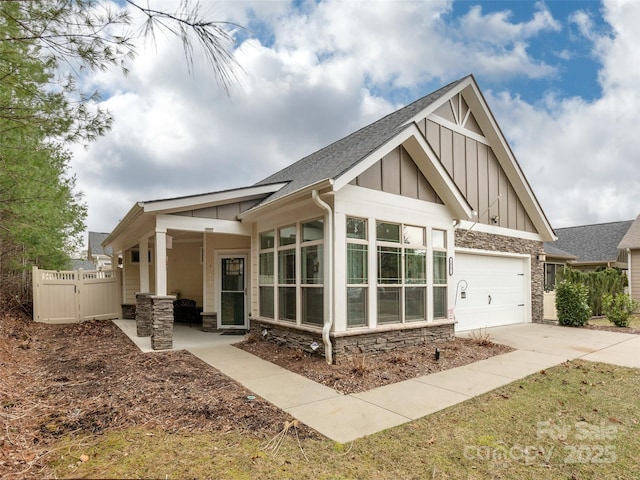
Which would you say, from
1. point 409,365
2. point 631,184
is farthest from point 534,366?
point 631,184

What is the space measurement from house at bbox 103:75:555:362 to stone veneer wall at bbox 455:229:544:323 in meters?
0.06

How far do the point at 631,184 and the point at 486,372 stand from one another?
2313cm

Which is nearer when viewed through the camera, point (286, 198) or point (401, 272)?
point (286, 198)

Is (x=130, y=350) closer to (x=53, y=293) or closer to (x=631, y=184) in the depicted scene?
(x=53, y=293)

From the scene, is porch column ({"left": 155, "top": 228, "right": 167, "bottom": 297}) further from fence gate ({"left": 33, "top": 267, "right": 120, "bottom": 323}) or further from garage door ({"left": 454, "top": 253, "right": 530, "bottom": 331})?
garage door ({"left": 454, "top": 253, "right": 530, "bottom": 331})

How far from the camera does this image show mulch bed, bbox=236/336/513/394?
5559mm

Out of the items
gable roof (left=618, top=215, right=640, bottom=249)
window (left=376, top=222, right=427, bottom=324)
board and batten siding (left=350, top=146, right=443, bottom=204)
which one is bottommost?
window (left=376, top=222, right=427, bottom=324)

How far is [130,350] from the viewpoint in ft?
24.4

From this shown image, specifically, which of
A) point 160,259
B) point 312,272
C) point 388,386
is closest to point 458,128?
point 312,272

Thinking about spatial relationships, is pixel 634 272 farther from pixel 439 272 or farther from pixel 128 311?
pixel 128 311

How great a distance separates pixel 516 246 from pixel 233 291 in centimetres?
893

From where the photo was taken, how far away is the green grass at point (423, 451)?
9.65 ft

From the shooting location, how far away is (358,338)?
648 cm

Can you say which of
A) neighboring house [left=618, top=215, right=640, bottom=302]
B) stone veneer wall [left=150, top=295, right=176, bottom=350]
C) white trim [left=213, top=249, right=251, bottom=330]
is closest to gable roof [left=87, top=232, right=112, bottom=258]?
white trim [left=213, top=249, right=251, bottom=330]
